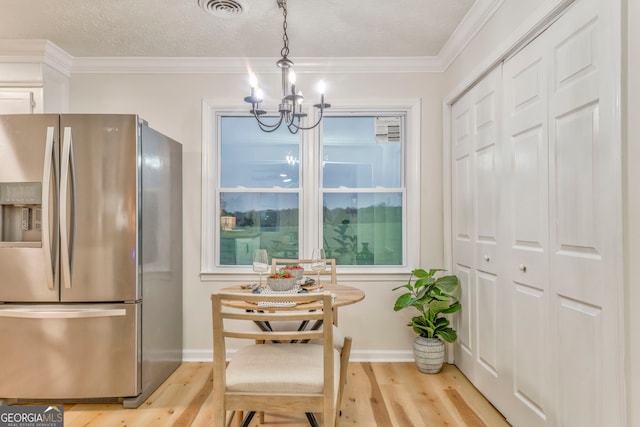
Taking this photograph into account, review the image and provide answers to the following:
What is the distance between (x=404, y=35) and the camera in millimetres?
2928

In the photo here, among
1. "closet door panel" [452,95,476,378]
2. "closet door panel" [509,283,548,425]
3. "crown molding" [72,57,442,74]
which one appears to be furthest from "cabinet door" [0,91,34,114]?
"closet door panel" [509,283,548,425]

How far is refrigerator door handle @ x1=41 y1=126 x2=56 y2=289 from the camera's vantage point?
7.97 ft

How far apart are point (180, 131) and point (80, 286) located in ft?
5.01

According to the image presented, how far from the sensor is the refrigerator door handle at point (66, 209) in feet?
7.98

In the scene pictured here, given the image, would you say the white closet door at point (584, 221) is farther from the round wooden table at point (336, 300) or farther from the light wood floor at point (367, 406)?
the round wooden table at point (336, 300)

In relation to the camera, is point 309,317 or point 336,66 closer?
point 309,317

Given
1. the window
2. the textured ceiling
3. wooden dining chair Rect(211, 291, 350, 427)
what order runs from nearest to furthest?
wooden dining chair Rect(211, 291, 350, 427)
the textured ceiling
the window

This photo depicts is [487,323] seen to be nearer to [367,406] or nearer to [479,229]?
[479,229]

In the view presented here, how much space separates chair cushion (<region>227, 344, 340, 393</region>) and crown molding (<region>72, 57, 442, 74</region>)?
246 cm

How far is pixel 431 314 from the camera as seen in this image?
3014mm

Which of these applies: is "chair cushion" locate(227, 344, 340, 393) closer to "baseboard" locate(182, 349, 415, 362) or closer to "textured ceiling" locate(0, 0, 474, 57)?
"baseboard" locate(182, 349, 415, 362)

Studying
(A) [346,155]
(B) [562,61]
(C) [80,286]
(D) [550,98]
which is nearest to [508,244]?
(D) [550,98]

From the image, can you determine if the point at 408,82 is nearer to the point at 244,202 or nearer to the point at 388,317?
the point at 244,202

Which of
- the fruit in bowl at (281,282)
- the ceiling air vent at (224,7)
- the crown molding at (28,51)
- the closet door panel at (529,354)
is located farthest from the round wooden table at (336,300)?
the crown molding at (28,51)
